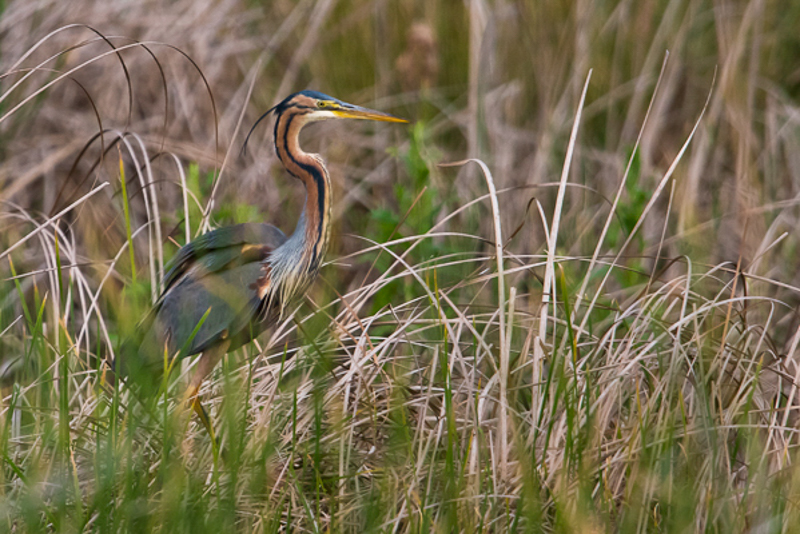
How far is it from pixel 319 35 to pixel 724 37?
5.67 feet

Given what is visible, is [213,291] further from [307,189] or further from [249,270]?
[307,189]

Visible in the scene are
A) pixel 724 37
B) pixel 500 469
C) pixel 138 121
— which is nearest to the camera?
pixel 500 469

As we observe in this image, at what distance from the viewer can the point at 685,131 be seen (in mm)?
3264

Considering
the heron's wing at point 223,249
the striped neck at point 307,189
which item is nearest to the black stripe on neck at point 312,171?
the striped neck at point 307,189

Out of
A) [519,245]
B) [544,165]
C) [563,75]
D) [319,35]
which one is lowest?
[519,245]

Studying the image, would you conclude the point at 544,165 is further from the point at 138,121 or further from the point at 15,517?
the point at 15,517

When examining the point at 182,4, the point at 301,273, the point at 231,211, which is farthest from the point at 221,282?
the point at 182,4

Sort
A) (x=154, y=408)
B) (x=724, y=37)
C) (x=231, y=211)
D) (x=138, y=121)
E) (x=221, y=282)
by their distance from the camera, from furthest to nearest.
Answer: (x=138, y=121), (x=724, y=37), (x=231, y=211), (x=221, y=282), (x=154, y=408)

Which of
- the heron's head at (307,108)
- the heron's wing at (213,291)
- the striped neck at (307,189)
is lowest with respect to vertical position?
the heron's wing at (213,291)

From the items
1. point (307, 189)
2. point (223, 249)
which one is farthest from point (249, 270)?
point (307, 189)

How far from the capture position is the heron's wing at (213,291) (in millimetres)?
1819

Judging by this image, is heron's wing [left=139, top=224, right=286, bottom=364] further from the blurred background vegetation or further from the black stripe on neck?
the blurred background vegetation

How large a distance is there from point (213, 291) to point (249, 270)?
0.34 ft

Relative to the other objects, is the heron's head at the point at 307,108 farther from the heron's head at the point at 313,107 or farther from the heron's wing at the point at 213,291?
the heron's wing at the point at 213,291
